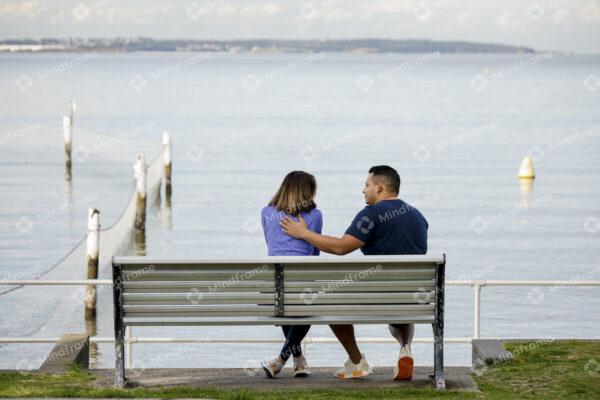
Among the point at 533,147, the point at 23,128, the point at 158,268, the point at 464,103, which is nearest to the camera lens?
the point at 158,268

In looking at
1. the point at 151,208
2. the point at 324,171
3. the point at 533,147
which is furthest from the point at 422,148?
the point at 151,208

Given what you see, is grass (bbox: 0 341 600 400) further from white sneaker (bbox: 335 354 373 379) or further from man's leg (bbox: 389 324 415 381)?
white sneaker (bbox: 335 354 373 379)

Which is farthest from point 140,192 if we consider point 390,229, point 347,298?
point 347,298

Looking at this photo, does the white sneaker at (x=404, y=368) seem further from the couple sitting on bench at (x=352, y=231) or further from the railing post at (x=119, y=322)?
the railing post at (x=119, y=322)

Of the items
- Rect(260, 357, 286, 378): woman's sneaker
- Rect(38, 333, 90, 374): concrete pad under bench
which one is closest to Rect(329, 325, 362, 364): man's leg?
Rect(260, 357, 286, 378): woman's sneaker

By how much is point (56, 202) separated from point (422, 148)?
29067mm

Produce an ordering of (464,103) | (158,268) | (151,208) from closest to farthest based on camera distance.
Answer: (158,268)
(151,208)
(464,103)

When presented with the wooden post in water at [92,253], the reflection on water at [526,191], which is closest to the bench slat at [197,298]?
the wooden post in water at [92,253]

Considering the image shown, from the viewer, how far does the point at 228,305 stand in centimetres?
782

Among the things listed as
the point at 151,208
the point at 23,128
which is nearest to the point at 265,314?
the point at 151,208

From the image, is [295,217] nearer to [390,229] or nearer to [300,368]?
[390,229]

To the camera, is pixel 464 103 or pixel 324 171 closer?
pixel 324 171

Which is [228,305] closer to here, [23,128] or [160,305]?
[160,305]

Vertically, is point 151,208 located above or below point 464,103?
below
